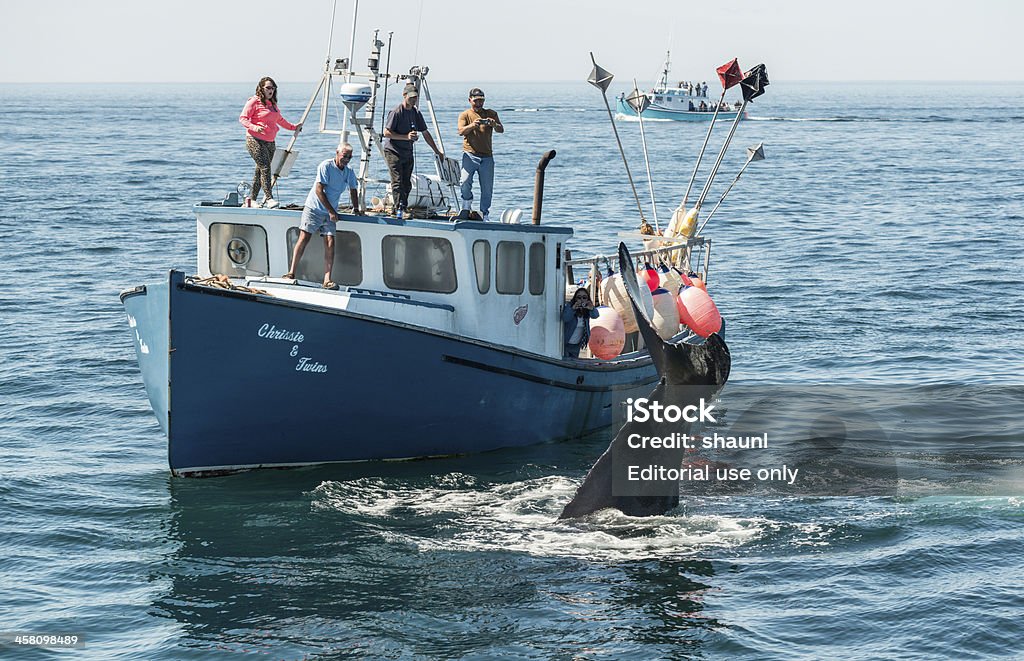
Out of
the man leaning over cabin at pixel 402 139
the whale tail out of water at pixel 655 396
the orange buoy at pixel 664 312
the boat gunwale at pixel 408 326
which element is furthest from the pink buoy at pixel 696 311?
the man leaning over cabin at pixel 402 139

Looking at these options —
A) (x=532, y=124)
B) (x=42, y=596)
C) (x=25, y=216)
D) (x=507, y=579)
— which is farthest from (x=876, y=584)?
(x=532, y=124)

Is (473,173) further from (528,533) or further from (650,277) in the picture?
(528,533)

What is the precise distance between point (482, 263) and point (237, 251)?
3482 millimetres

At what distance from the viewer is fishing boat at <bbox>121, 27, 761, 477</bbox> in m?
15.3

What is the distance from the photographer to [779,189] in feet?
196

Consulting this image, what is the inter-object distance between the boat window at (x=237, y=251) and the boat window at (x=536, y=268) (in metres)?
3.77

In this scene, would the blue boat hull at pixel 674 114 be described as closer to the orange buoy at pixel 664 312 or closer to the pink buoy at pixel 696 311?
the pink buoy at pixel 696 311

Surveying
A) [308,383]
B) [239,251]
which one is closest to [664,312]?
[308,383]

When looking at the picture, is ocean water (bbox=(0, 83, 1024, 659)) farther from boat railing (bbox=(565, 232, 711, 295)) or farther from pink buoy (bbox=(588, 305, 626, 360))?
boat railing (bbox=(565, 232, 711, 295))

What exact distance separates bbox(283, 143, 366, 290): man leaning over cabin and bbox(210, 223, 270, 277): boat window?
0.77 meters

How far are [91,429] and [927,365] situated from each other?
1601cm

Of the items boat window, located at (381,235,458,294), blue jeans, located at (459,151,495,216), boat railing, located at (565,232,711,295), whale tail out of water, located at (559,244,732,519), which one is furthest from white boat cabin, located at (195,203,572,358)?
whale tail out of water, located at (559,244,732,519)

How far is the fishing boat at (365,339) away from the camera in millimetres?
15320

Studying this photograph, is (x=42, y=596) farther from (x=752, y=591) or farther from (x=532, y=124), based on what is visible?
(x=532, y=124)
